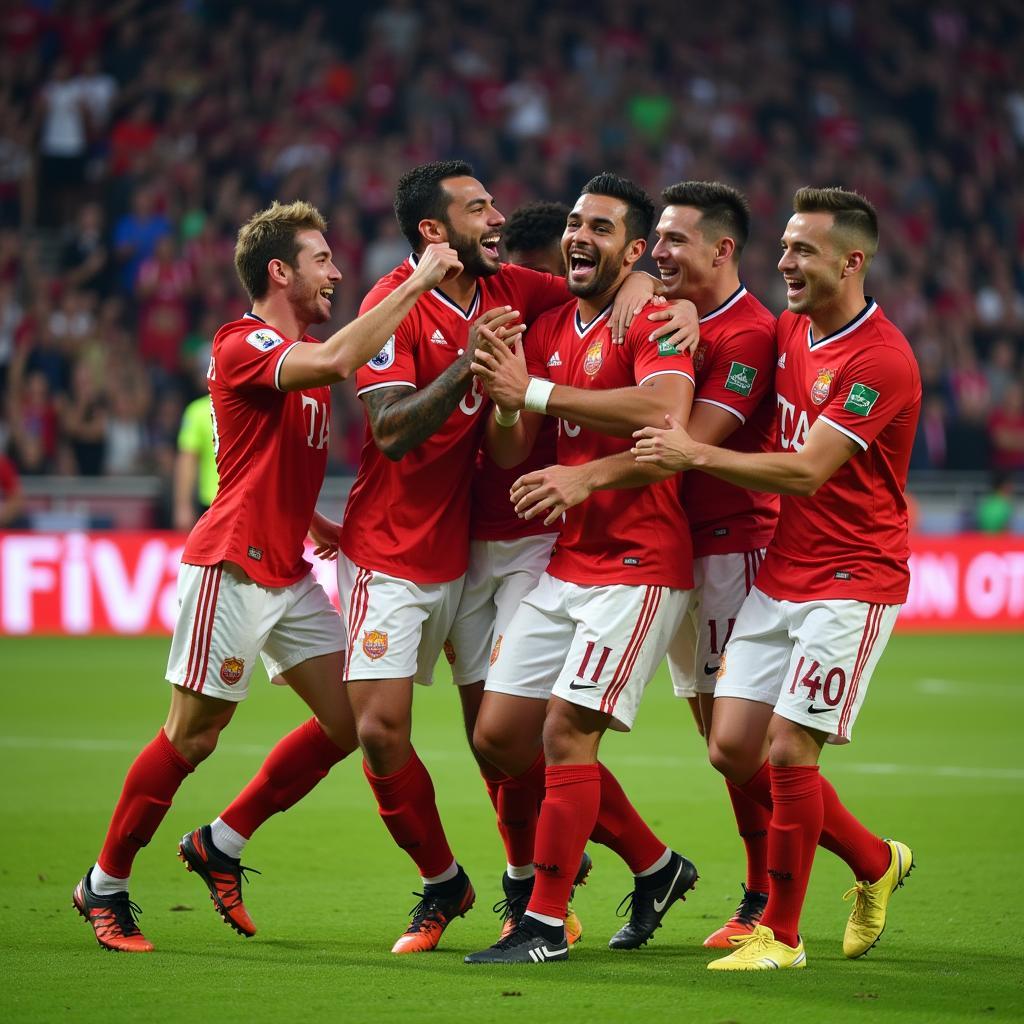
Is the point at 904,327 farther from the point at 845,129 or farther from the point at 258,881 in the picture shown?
the point at 258,881

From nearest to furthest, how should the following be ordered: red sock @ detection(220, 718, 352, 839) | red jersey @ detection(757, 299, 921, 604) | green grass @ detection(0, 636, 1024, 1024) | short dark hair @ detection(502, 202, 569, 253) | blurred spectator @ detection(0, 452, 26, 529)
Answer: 1. green grass @ detection(0, 636, 1024, 1024)
2. red jersey @ detection(757, 299, 921, 604)
3. red sock @ detection(220, 718, 352, 839)
4. short dark hair @ detection(502, 202, 569, 253)
5. blurred spectator @ detection(0, 452, 26, 529)

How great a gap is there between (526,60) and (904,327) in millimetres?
6168

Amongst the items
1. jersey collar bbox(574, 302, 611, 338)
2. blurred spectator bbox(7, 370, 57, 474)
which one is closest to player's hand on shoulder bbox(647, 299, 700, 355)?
jersey collar bbox(574, 302, 611, 338)

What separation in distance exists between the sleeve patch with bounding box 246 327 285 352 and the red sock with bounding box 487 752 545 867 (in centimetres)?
167

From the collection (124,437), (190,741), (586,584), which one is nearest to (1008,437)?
(124,437)

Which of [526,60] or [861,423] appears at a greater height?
[526,60]

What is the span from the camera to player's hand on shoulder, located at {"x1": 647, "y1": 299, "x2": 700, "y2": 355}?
5.33m

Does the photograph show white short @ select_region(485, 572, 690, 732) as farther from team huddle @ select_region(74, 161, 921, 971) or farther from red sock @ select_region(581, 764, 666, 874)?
red sock @ select_region(581, 764, 666, 874)

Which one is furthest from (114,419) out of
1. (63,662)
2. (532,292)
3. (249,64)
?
(532,292)

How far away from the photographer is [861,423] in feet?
16.9

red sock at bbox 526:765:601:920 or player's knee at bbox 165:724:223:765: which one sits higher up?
player's knee at bbox 165:724:223:765

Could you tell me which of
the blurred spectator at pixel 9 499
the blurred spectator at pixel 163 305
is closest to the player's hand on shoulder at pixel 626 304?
the blurred spectator at pixel 9 499

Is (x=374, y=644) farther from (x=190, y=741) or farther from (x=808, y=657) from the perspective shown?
(x=808, y=657)

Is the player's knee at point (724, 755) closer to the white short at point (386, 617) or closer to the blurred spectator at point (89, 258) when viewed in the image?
the white short at point (386, 617)
